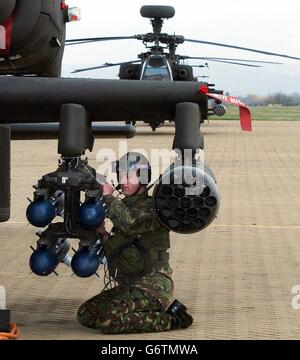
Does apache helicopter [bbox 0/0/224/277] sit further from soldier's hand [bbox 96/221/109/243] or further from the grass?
the grass

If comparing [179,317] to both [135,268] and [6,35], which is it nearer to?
[135,268]

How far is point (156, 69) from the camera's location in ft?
116

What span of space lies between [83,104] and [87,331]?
5.49 feet

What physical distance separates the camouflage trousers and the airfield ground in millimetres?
81

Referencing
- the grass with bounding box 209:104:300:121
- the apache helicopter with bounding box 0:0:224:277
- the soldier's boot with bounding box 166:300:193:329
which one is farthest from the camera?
the grass with bounding box 209:104:300:121

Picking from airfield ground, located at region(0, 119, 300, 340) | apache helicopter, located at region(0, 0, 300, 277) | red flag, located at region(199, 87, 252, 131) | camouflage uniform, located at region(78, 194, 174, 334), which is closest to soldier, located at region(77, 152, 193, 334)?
camouflage uniform, located at region(78, 194, 174, 334)

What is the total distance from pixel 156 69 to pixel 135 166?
27.4 metres

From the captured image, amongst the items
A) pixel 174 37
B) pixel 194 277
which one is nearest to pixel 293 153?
pixel 174 37

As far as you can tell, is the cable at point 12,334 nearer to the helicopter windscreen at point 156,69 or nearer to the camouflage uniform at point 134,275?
the camouflage uniform at point 134,275

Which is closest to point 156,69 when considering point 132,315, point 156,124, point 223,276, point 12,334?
point 156,124

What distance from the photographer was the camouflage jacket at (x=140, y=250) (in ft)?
25.6

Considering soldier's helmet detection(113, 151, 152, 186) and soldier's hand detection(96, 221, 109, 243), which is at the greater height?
soldier's helmet detection(113, 151, 152, 186)

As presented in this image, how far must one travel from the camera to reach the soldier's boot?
7.86 m

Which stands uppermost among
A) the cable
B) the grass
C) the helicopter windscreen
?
the grass
